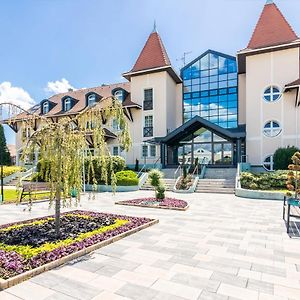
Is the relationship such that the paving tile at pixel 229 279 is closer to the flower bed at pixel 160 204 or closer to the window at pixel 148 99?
the flower bed at pixel 160 204

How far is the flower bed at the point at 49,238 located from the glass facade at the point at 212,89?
20.5 m

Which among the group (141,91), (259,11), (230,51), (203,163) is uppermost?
(259,11)

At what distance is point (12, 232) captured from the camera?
637 cm

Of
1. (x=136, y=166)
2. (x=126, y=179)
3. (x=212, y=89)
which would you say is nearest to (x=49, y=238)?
(x=126, y=179)

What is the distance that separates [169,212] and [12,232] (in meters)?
5.61

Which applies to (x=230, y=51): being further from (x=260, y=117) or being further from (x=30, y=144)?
(x=30, y=144)

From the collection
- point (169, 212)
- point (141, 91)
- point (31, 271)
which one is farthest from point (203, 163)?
point (31, 271)

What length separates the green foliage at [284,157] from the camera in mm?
19375

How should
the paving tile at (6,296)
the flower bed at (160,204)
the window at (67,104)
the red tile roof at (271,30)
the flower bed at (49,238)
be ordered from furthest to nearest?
the window at (67,104)
the red tile roof at (271,30)
the flower bed at (160,204)
the flower bed at (49,238)
the paving tile at (6,296)

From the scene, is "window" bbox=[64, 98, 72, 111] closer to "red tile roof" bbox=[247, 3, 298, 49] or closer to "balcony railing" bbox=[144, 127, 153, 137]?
"balcony railing" bbox=[144, 127, 153, 137]

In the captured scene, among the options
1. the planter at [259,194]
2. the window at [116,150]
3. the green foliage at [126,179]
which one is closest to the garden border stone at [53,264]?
the planter at [259,194]

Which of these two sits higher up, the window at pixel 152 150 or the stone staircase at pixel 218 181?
the window at pixel 152 150

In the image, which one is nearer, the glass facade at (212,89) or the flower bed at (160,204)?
the flower bed at (160,204)

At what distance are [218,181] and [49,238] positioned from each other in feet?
48.8
